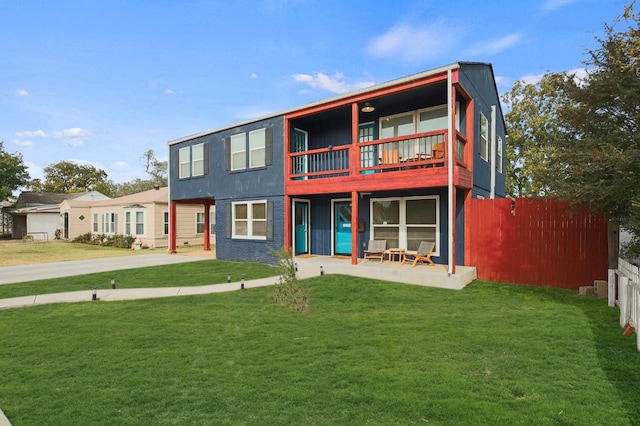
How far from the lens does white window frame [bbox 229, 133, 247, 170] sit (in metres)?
14.6

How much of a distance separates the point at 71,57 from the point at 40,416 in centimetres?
2009

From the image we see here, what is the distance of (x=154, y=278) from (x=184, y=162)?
8401mm

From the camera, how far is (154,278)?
1066cm

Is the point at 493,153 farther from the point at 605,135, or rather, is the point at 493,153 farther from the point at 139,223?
the point at 139,223

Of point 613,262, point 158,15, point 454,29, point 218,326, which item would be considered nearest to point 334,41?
point 454,29

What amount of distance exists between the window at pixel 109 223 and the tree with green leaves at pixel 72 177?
4058 cm

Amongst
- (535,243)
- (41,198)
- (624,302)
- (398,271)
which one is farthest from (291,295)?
(41,198)

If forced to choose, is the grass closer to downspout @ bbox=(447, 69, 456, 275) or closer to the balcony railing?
the balcony railing

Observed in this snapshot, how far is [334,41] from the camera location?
18.8m

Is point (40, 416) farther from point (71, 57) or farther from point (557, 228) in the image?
point (71, 57)

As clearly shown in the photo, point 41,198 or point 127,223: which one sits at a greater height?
point 41,198

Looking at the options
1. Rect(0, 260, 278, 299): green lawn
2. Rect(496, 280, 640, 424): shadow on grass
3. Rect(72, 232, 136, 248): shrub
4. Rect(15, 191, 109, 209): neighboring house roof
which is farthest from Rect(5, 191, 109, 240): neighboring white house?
Rect(496, 280, 640, 424): shadow on grass

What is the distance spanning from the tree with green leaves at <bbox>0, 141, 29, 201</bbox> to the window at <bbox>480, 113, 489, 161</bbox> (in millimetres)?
44801

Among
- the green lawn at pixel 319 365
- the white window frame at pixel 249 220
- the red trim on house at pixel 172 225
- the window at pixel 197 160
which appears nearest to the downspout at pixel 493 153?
the green lawn at pixel 319 365
